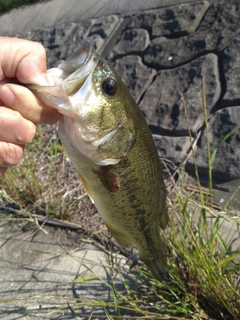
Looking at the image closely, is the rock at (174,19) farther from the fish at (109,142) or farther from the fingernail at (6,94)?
the fingernail at (6,94)

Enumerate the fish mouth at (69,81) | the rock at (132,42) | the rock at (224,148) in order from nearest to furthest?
the fish mouth at (69,81) < the rock at (224,148) < the rock at (132,42)

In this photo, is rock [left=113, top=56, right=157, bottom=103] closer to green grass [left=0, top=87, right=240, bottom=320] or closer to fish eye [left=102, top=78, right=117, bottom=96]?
green grass [left=0, top=87, right=240, bottom=320]

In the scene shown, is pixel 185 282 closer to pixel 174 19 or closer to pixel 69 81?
pixel 69 81

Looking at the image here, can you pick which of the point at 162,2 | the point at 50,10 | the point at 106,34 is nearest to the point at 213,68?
the point at 162,2

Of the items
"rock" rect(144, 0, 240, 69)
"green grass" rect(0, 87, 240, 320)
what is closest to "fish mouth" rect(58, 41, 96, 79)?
"green grass" rect(0, 87, 240, 320)

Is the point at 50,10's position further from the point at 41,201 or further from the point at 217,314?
the point at 217,314

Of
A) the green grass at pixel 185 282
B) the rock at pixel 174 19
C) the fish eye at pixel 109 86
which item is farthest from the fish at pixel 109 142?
the rock at pixel 174 19
